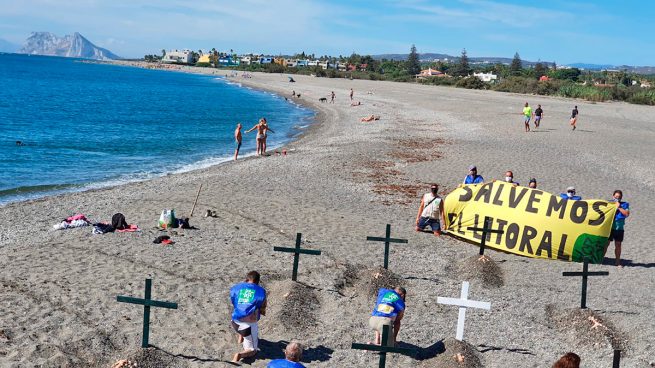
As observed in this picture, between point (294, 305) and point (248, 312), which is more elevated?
point (248, 312)


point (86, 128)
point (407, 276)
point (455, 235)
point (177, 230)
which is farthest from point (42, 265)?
point (86, 128)

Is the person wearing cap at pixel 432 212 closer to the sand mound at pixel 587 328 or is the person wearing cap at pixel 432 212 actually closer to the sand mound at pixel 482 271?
the sand mound at pixel 482 271

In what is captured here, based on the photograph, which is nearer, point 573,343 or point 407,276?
point 573,343

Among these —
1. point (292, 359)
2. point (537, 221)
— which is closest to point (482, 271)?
point (537, 221)

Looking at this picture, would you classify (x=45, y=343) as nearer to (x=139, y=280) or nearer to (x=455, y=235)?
(x=139, y=280)

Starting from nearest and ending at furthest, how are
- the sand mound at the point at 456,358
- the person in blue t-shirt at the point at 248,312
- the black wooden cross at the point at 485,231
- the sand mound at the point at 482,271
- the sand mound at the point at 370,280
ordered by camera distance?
the person in blue t-shirt at the point at 248,312 < the sand mound at the point at 456,358 < the sand mound at the point at 370,280 < the sand mound at the point at 482,271 < the black wooden cross at the point at 485,231

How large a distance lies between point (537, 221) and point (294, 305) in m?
6.59

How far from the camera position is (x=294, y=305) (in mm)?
10555

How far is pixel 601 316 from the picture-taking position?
10789 millimetres

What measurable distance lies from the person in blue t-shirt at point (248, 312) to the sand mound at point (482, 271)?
5512 mm

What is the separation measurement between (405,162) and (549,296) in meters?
15.4

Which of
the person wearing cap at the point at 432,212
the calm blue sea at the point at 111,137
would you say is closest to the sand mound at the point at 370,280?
the person wearing cap at the point at 432,212

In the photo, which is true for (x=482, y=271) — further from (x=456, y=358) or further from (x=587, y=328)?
(x=456, y=358)

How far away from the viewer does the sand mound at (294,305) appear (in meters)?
10.0
